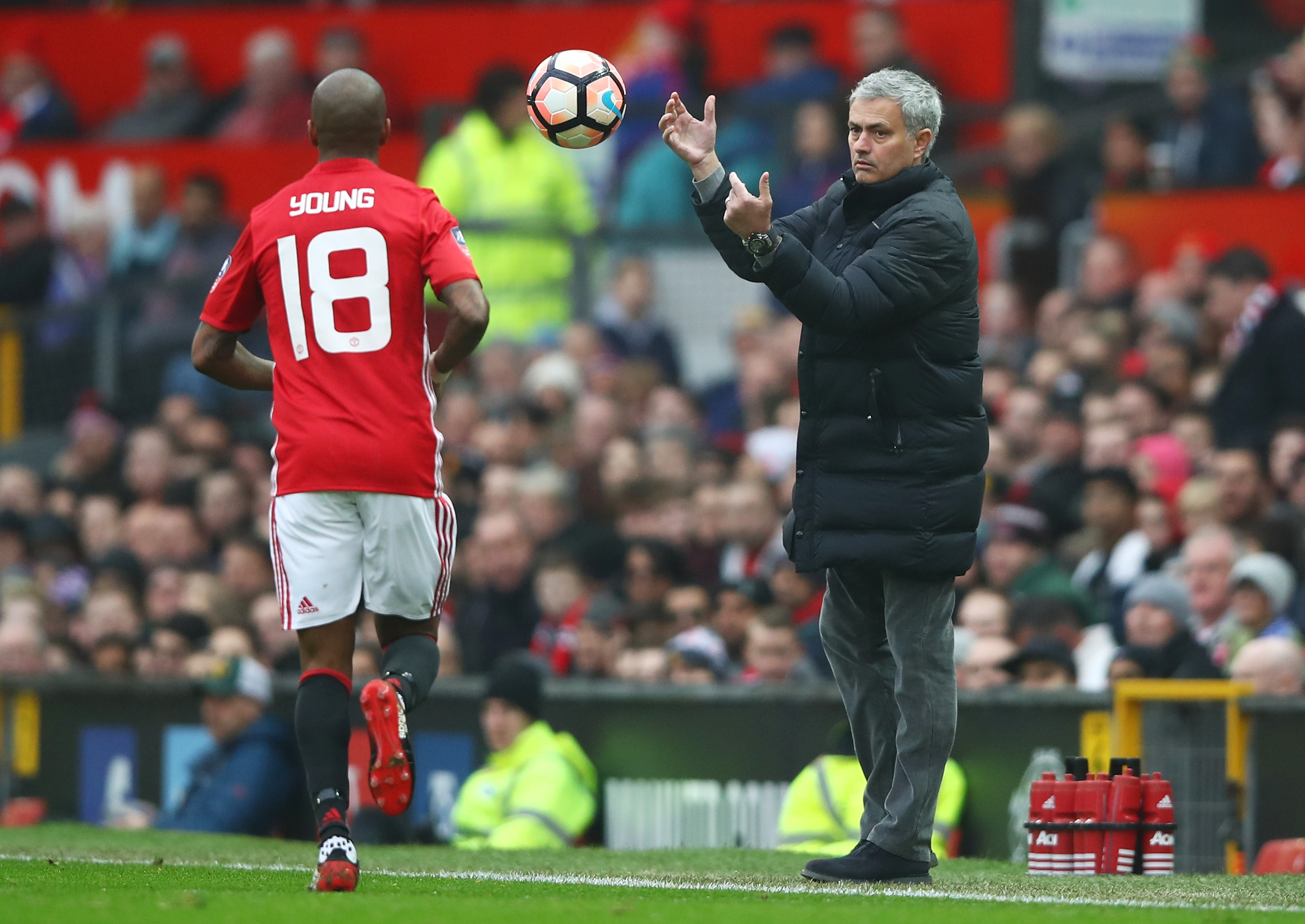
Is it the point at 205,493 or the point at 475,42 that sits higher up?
the point at 475,42

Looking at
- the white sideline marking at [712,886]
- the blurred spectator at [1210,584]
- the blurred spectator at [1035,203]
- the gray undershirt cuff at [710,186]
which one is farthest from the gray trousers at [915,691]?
the blurred spectator at [1035,203]

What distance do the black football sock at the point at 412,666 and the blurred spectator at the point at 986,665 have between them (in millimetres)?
3622

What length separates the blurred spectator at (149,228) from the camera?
18125 mm

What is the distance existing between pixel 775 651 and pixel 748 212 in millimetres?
4554

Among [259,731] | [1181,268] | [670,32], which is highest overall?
[670,32]

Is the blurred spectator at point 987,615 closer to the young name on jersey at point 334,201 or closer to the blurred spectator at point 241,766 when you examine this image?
the blurred spectator at point 241,766

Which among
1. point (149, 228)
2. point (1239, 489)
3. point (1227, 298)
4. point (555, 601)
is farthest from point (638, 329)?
point (1239, 489)

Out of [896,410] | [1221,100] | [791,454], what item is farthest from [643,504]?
[896,410]

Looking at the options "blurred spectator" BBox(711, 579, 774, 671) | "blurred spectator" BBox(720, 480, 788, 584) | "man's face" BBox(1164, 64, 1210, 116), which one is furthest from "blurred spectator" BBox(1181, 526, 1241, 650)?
"man's face" BBox(1164, 64, 1210, 116)

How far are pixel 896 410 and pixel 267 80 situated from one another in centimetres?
1291

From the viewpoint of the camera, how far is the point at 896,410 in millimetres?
6855

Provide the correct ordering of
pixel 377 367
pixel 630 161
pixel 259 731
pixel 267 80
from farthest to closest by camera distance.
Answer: pixel 267 80, pixel 630 161, pixel 259 731, pixel 377 367

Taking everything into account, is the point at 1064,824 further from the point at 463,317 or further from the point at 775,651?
the point at 775,651

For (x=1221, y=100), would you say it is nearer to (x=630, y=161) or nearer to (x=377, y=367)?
(x=630, y=161)
